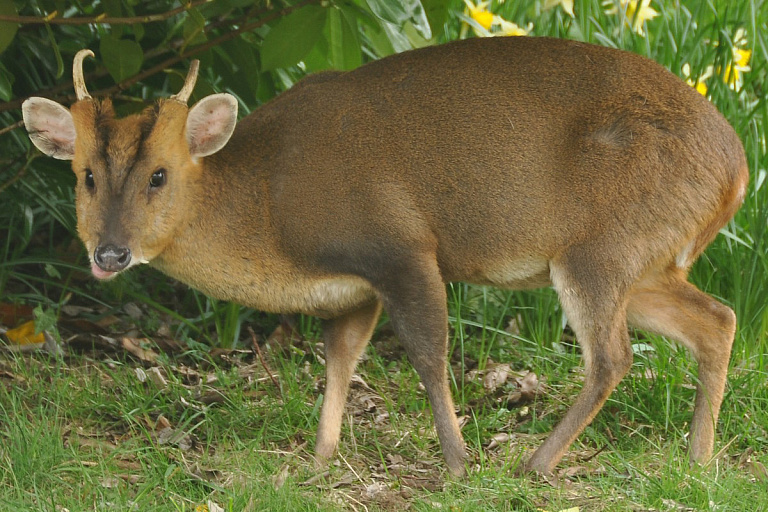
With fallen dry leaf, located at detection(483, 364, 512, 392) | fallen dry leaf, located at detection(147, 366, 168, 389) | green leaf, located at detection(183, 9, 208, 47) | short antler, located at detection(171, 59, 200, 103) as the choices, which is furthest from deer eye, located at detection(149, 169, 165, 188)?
fallen dry leaf, located at detection(483, 364, 512, 392)

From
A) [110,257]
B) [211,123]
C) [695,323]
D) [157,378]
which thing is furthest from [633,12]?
[110,257]

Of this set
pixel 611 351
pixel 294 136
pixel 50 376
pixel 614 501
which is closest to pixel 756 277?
pixel 611 351

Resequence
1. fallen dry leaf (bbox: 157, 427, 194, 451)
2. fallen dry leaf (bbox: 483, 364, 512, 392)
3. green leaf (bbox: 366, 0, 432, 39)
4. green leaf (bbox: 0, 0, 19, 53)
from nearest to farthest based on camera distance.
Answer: green leaf (bbox: 366, 0, 432, 39) < green leaf (bbox: 0, 0, 19, 53) < fallen dry leaf (bbox: 157, 427, 194, 451) < fallen dry leaf (bbox: 483, 364, 512, 392)

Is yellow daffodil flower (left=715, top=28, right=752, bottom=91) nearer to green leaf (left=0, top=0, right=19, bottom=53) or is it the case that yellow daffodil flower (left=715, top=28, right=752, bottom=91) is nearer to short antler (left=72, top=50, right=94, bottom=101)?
short antler (left=72, top=50, right=94, bottom=101)

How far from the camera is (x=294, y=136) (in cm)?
465

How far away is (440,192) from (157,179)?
1120 millimetres

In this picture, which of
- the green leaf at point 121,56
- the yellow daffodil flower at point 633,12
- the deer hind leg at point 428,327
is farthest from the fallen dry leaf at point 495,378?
the green leaf at point 121,56

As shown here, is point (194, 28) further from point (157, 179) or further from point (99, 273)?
point (99, 273)

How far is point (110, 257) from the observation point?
4250mm

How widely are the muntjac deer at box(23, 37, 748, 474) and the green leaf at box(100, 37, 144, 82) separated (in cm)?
17

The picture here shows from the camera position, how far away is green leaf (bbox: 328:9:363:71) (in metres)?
4.49

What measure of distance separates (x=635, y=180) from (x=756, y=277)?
1366 millimetres

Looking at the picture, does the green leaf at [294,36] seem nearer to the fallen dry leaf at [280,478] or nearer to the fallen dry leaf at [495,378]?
the fallen dry leaf at [280,478]

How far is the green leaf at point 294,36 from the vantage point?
14.2ft
